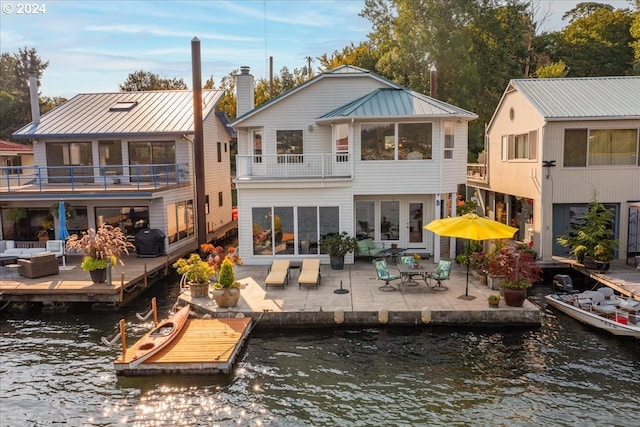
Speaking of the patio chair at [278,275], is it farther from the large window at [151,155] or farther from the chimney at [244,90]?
the large window at [151,155]

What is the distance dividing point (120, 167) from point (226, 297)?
1262 cm

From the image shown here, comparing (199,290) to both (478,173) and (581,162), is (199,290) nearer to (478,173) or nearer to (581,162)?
(581,162)

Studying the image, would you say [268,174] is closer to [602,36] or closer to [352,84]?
[352,84]

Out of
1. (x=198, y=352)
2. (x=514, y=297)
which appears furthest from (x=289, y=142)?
(x=198, y=352)

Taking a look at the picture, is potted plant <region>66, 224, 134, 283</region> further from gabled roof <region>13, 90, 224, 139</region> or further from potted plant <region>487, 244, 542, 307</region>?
potted plant <region>487, 244, 542, 307</region>

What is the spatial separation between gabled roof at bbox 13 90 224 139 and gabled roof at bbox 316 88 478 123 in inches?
349

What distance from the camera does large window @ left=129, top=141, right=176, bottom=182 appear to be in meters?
26.0

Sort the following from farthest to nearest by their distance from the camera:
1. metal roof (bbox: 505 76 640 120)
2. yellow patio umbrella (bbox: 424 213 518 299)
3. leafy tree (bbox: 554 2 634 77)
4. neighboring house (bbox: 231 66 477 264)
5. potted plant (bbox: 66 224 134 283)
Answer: leafy tree (bbox: 554 2 634 77), neighboring house (bbox: 231 66 477 264), metal roof (bbox: 505 76 640 120), potted plant (bbox: 66 224 134 283), yellow patio umbrella (bbox: 424 213 518 299)

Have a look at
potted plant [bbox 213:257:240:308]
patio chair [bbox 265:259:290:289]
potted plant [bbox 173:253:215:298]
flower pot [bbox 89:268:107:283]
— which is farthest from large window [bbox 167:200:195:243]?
potted plant [bbox 213:257:240:308]

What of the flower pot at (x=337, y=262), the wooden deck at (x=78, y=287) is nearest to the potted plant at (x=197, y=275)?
the wooden deck at (x=78, y=287)

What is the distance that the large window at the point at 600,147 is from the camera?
20.4m

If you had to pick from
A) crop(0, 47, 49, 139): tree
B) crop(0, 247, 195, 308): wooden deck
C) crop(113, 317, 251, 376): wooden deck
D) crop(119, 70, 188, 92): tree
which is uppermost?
crop(0, 47, 49, 139): tree

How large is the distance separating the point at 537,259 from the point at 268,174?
11.8m

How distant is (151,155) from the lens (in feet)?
85.6
